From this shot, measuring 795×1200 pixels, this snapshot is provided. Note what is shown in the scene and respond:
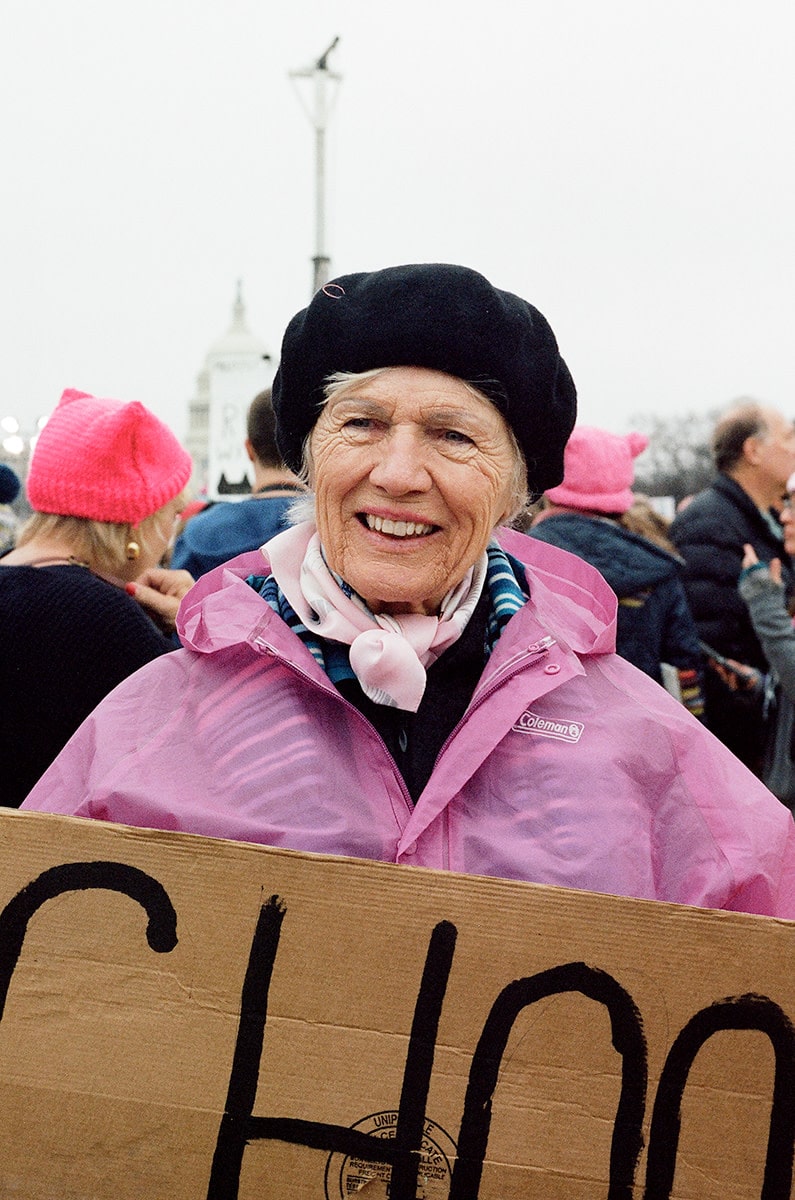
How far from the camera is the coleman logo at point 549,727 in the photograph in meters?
2.05

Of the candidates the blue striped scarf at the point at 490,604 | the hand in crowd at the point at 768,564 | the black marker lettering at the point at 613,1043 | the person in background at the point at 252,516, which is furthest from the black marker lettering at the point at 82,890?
the hand in crowd at the point at 768,564

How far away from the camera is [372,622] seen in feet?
7.20

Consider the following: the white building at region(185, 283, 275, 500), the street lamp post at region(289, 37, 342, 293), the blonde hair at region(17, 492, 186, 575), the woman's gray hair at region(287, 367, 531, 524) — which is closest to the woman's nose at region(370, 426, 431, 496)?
the woman's gray hair at region(287, 367, 531, 524)

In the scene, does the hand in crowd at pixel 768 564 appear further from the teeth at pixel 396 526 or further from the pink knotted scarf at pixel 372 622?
the teeth at pixel 396 526

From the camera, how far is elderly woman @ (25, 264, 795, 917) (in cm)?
195

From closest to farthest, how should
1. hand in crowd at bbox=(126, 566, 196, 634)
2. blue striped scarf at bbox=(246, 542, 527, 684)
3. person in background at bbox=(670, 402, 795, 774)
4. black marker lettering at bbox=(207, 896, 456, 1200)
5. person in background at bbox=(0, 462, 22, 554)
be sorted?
black marker lettering at bbox=(207, 896, 456, 1200) < blue striped scarf at bbox=(246, 542, 527, 684) < hand in crowd at bbox=(126, 566, 196, 634) < person in background at bbox=(670, 402, 795, 774) < person in background at bbox=(0, 462, 22, 554)

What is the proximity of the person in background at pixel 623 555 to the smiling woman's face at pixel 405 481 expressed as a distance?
7.66 feet

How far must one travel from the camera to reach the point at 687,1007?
163 cm

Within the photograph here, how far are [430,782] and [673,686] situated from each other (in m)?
2.96

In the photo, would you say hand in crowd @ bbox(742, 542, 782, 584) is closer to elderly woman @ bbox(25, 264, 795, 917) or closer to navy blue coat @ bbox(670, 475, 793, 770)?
navy blue coat @ bbox(670, 475, 793, 770)

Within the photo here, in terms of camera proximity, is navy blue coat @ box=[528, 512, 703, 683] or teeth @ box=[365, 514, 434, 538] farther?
navy blue coat @ box=[528, 512, 703, 683]

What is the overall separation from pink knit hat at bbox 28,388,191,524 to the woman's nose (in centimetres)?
149

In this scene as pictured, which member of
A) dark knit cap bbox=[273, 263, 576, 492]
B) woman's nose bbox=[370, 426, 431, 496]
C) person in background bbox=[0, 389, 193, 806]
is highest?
dark knit cap bbox=[273, 263, 576, 492]

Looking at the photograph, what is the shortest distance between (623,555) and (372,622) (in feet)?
8.34
